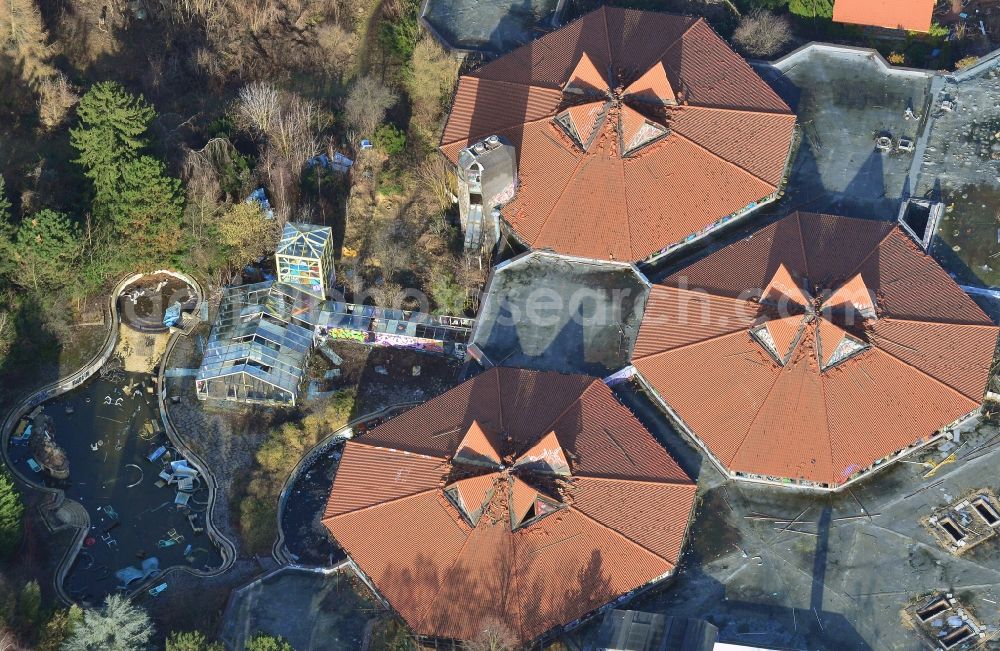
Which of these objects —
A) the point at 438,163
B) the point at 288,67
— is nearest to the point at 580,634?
the point at 438,163

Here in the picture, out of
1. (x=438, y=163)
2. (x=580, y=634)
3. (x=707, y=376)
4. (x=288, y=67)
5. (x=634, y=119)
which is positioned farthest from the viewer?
(x=288, y=67)

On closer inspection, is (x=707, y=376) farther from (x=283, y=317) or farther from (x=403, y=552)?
(x=283, y=317)

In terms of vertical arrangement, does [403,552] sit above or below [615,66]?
below

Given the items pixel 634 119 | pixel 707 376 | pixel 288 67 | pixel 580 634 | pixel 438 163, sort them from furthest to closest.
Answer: pixel 288 67
pixel 438 163
pixel 634 119
pixel 707 376
pixel 580 634

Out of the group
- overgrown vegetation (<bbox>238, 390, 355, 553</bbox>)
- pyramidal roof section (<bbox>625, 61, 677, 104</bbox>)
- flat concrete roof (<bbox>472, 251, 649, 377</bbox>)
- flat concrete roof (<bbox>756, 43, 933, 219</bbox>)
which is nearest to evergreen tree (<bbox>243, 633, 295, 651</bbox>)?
overgrown vegetation (<bbox>238, 390, 355, 553</bbox>)

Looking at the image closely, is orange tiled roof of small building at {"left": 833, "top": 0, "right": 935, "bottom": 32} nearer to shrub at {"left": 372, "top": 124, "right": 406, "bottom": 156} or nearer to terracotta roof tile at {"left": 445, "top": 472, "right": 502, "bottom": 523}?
shrub at {"left": 372, "top": 124, "right": 406, "bottom": 156}

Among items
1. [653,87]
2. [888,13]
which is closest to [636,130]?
[653,87]

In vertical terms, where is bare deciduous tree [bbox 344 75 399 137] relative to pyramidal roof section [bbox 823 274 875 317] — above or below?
above

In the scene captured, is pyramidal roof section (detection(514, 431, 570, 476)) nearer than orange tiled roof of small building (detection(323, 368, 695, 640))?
No
